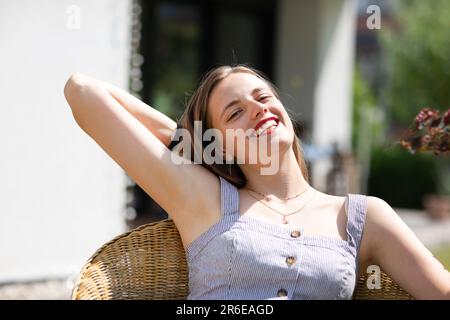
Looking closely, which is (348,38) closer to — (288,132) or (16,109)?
(16,109)

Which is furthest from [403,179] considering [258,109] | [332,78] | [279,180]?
[258,109]

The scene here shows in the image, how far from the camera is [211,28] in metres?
8.23

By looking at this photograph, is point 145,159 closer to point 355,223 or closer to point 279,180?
point 279,180

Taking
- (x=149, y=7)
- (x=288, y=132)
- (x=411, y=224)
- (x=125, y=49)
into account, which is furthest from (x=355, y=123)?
(x=288, y=132)

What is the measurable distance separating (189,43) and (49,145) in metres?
3.87

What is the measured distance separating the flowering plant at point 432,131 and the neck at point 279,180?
37cm

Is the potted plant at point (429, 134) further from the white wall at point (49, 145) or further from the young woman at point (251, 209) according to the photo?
the white wall at point (49, 145)

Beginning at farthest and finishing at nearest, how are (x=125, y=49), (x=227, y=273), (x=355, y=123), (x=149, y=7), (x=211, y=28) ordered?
(x=355, y=123), (x=211, y=28), (x=149, y=7), (x=125, y=49), (x=227, y=273)

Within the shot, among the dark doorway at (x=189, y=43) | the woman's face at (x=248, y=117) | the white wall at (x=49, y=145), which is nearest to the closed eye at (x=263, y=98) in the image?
the woman's face at (x=248, y=117)

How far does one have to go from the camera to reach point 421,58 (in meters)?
13.5

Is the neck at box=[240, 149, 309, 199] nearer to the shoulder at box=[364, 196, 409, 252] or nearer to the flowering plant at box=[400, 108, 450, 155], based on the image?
the shoulder at box=[364, 196, 409, 252]

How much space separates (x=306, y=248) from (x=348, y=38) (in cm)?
643

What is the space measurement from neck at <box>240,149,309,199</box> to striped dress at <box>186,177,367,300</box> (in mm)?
154

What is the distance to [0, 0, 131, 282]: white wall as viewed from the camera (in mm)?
4449
